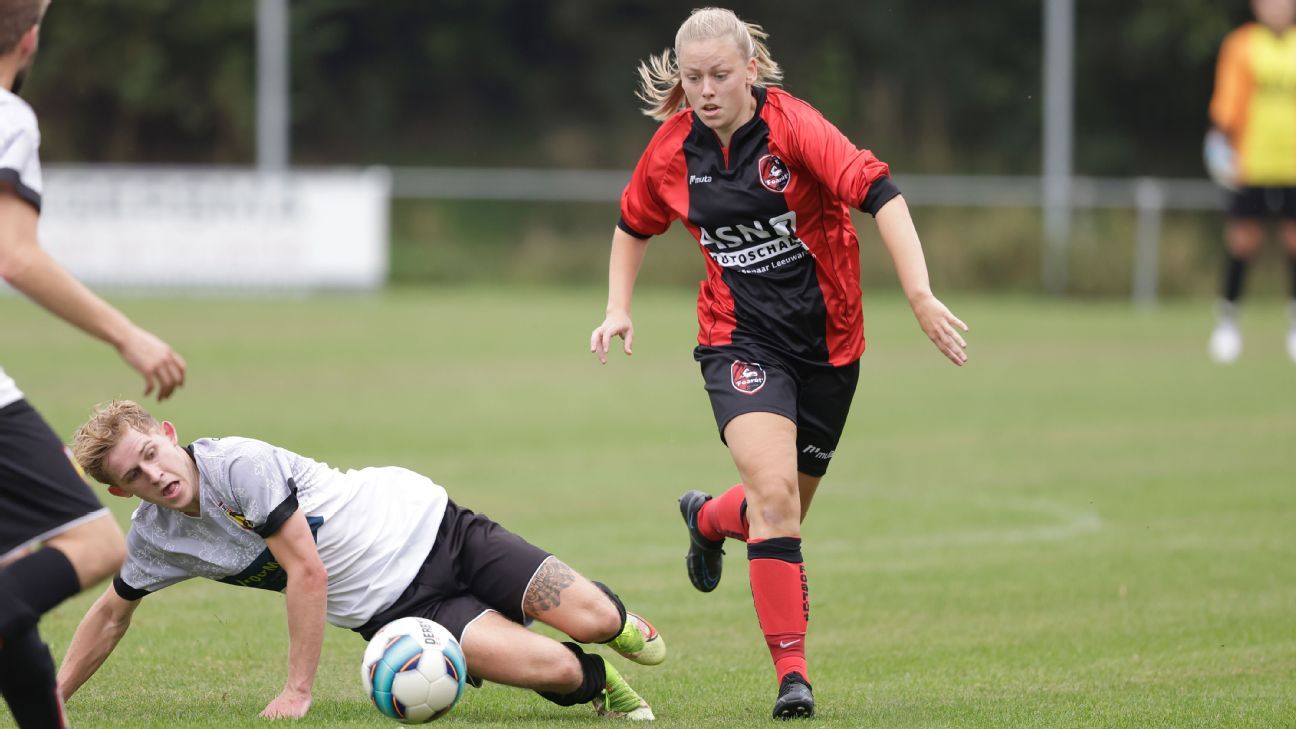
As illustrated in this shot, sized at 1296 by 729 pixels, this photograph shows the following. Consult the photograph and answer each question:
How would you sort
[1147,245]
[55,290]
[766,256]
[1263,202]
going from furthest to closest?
[1147,245]
[1263,202]
[766,256]
[55,290]

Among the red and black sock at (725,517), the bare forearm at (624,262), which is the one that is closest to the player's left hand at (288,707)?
the bare forearm at (624,262)

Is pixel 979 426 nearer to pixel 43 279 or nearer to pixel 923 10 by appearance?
pixel 43 279

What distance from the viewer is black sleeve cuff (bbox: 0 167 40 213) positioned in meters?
3.77

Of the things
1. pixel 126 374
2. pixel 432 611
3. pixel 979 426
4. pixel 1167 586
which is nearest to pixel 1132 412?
pixel 979 426

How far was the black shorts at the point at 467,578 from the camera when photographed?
5043 millimetres

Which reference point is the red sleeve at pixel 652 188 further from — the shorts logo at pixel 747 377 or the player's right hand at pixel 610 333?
the shorts logo at pixel 747 377

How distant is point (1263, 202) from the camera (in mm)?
13812

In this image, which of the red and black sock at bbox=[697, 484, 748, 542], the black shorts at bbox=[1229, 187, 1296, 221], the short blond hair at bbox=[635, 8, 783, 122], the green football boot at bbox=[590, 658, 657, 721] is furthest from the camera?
the black shorts at bbox=[1229, 187, 1296, 221]

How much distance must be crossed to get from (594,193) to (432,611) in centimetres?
2476

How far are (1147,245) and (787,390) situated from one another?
2129 cm

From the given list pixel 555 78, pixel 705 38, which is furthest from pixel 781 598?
pixel 555 78

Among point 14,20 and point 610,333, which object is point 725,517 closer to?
point 610,333

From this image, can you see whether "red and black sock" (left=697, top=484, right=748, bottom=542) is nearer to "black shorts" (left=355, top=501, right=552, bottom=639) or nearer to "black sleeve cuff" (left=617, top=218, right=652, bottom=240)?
"black sleeve cuff" (left=617, top=218, right=652, bottom=240)

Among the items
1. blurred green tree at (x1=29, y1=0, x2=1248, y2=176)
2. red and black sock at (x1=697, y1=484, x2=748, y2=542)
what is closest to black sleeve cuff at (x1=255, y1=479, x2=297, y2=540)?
red and black sock at (x1=697, y1=484, x2=748, y2=542)
